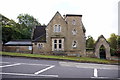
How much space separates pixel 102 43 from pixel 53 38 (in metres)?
10.3

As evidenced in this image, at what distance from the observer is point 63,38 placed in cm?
3133

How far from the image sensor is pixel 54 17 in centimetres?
3191

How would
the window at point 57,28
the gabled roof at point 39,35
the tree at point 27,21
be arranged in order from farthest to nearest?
the tree at point 27,21 < the gabled roof at point 39,35 < the window at point 57,28

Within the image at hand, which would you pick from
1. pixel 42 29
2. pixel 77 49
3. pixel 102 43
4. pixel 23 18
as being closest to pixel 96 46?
pixel 102 43

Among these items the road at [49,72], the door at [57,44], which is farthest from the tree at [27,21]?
the road at [49,72]

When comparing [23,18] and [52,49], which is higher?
[23,18]

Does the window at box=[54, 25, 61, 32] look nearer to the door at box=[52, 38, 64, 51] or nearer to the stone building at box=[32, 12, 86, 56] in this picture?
the stone building at box=[32, 12, 86, 56]

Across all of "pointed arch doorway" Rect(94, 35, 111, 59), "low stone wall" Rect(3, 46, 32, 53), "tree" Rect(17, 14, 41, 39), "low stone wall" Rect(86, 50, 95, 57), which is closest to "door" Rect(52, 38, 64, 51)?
"low stone wall" Rect(3, 46, 32, 53)

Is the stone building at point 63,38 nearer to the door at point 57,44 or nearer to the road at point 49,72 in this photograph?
the door at point 57,44

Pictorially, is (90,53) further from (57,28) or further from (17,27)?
(17,27)

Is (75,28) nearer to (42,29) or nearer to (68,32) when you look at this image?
(68,32)

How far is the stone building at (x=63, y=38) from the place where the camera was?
31.3 metres

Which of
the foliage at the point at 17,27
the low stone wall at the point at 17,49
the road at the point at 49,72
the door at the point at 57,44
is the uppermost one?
the foliage at the point at 17,27

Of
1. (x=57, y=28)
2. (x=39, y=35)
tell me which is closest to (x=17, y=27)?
(x=39, y=35)
